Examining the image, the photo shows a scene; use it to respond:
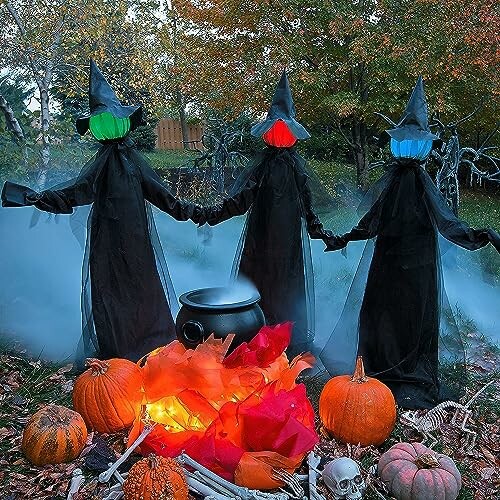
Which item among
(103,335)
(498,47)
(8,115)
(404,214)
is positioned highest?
(498,47)

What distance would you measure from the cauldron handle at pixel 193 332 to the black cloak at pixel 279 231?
4.32 ft

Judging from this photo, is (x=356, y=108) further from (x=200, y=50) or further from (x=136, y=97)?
(x=136, y=97)

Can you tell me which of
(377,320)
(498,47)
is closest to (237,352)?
(377,320)

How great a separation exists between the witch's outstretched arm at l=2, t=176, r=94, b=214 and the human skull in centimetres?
261

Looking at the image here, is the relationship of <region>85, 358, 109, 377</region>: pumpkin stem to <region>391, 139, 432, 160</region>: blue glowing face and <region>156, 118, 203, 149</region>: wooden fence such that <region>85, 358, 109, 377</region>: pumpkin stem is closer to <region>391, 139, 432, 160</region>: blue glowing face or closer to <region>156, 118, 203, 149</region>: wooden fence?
<region>391, 139, 432, 160</region>: blue glowing face

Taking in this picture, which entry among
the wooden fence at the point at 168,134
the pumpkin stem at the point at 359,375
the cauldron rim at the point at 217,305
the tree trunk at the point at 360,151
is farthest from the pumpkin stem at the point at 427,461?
the wooden fence at the point at 168,134

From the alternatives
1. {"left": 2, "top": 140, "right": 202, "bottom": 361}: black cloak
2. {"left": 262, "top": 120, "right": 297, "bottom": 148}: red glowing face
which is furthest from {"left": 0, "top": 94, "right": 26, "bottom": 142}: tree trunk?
{"left": 262, "top": 120, "right": 297, "bottom": 148}: red glowing face

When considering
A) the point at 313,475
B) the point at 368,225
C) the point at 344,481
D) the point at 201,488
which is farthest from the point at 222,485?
the point at 368,225

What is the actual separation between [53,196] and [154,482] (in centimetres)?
232

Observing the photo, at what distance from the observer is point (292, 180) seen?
468 centimetres

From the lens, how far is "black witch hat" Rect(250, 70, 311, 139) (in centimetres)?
448

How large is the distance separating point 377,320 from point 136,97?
22.3ft

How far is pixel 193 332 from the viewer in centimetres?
358

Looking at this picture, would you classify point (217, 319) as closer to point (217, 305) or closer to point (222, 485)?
point (217, 305)
